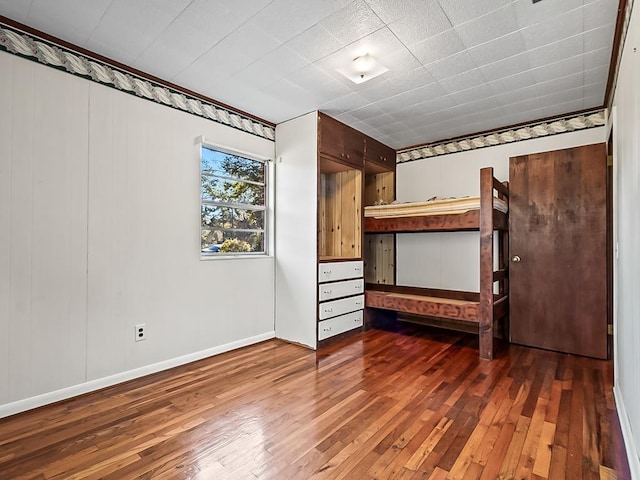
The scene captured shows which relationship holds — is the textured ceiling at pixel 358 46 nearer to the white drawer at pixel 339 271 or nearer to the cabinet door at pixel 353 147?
the cabinet door at pixel 353 147

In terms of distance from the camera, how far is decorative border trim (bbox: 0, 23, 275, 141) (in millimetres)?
2066

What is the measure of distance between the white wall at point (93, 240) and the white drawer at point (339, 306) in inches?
37.6

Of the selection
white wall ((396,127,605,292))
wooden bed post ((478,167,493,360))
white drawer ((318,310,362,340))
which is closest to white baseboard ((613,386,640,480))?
wooden bed post ((478,167,493,360))

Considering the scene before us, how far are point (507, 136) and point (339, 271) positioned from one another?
7.94ft

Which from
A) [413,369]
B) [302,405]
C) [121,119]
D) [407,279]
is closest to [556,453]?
[413,369]

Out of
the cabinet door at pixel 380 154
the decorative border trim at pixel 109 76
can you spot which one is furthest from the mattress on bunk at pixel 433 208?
the decorative border trim at pixel 109 76

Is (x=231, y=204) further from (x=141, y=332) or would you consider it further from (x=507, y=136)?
(x=507, y=136)

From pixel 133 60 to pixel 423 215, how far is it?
285 centimetres

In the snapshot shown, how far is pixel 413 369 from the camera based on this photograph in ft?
8.97

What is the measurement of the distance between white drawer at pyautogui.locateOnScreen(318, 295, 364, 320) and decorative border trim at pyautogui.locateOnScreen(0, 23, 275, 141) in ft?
6.47

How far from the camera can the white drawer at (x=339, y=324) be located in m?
3.34

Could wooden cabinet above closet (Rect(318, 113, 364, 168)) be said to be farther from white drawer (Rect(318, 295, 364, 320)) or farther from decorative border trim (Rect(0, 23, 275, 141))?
white drawer (Rect(318, 295, 364, 320))

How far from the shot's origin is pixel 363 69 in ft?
8.08

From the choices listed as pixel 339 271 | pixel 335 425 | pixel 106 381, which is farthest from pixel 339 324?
pixel 106 381
